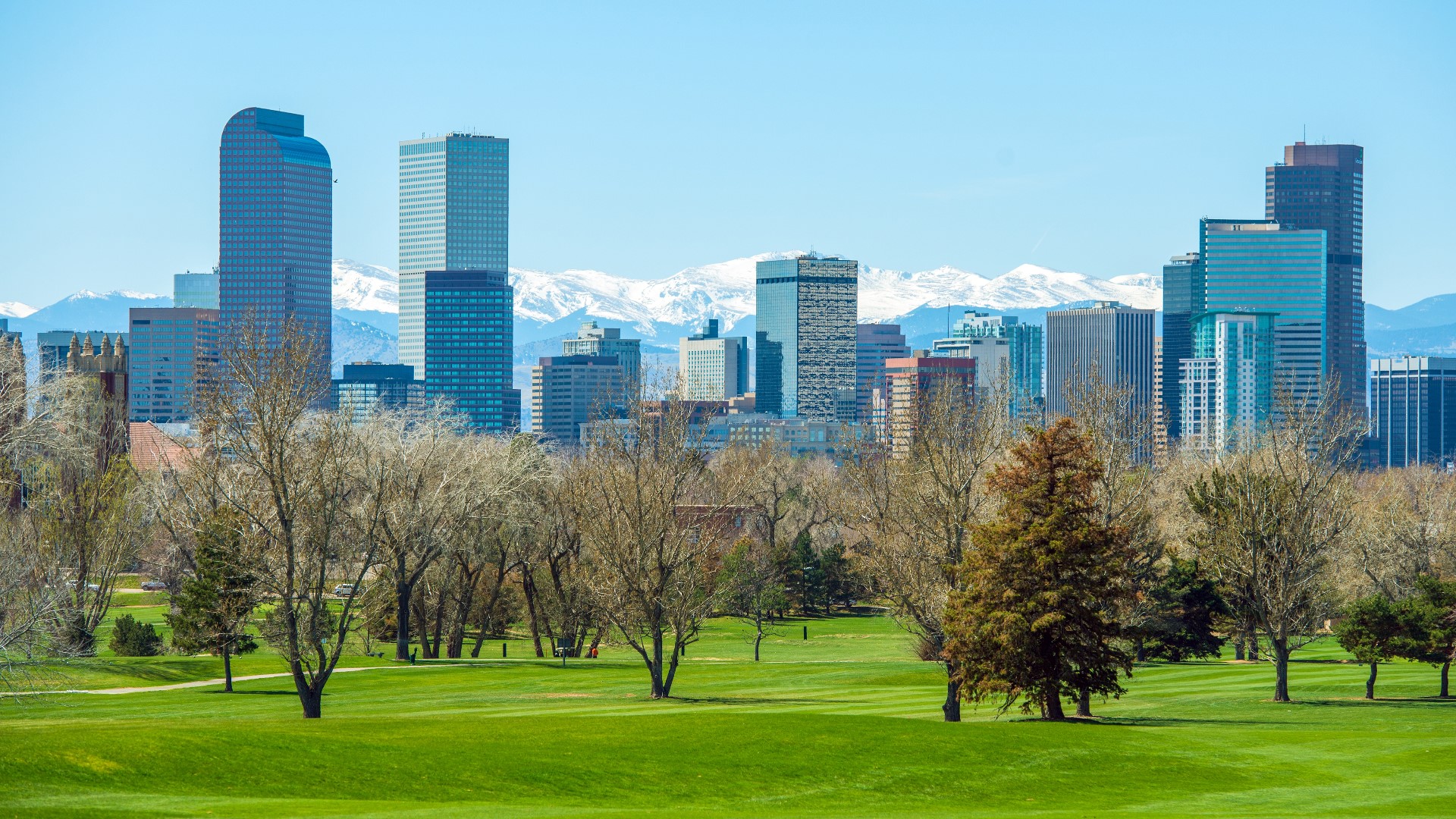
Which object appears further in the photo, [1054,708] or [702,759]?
[1054,708]

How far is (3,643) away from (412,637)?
51.2m

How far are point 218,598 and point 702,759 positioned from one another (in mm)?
27370

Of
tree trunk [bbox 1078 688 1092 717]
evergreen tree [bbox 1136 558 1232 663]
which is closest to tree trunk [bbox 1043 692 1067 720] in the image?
tree trunk [bbox 1078 688 1092 717]

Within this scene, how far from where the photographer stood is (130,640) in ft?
223

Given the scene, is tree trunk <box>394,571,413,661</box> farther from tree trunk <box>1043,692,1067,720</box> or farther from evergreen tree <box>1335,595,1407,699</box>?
evergreen tree <box>1335,595,1407,699</box>

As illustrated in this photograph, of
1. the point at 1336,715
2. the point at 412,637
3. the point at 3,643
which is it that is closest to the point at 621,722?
the point at 3,643

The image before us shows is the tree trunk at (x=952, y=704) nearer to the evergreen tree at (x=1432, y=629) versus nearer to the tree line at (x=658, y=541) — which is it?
the tree line at (x=658, y=541)

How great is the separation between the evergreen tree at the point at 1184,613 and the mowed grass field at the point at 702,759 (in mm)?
15631

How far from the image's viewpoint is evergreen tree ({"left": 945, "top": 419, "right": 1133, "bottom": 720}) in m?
44.1

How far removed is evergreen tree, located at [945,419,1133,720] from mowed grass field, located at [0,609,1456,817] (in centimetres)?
163

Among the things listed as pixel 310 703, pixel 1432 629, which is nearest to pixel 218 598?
pixel 310 703

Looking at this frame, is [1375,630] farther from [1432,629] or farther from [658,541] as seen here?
[658,541]

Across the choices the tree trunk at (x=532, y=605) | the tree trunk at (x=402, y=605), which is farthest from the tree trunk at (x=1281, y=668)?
the tree trunk at (x=532, y=605)

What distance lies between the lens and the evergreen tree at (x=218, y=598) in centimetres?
4791
